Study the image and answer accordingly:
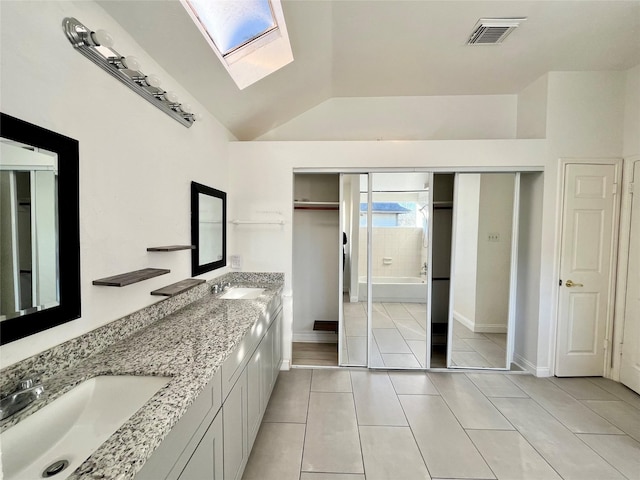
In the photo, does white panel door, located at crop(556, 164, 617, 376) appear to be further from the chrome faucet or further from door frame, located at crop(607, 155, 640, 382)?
the chrome faucet

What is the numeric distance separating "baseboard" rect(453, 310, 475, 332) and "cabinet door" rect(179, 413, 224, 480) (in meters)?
2.55

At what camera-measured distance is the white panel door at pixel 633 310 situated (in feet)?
8.34

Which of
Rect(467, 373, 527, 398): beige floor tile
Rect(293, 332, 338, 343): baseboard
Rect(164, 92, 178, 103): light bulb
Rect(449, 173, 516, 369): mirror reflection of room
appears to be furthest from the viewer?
Rect(293, 332, 338, 343): baseboard

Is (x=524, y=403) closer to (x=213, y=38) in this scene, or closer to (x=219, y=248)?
(x=219, y=248)

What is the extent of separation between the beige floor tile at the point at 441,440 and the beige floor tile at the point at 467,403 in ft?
0.31

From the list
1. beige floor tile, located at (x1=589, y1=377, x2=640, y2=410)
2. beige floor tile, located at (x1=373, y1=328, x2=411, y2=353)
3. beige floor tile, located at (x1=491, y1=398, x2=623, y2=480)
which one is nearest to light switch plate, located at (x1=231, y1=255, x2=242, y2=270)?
beige floor tile, located at (x1=373, y1=328, x2=411, y2=353)

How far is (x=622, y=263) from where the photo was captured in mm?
2672

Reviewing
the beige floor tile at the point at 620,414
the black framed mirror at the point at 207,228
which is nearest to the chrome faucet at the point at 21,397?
the black framed mirror at the point at 207,228

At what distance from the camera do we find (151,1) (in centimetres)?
133

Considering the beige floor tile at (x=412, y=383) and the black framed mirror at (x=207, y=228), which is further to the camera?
the beige floor tile at (x=412, y=383)

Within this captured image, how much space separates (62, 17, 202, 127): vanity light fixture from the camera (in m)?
1.13

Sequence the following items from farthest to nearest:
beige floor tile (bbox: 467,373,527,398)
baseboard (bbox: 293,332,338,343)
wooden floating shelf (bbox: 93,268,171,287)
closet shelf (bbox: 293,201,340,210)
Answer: baseboard (bbox: 293,332,338,343) → closet shelf (bbox: 293,201,340,210) → beige floor tile (bbox: 467,373,527,398) → wooden floating shelf (bbox: 93,268,171,287)

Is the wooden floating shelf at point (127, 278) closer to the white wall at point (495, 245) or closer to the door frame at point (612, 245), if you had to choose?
the white wall at point (495, 245)

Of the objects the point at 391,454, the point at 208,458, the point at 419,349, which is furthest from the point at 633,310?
the point at 208,458
